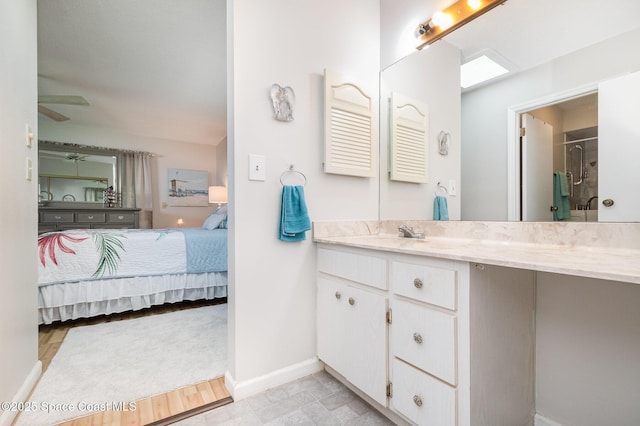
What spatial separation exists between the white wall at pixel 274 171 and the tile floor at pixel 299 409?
99 millimetres

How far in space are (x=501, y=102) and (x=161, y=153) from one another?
18.6 ft

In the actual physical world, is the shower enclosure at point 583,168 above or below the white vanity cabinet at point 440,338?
above

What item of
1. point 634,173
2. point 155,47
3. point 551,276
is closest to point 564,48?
point 634,173

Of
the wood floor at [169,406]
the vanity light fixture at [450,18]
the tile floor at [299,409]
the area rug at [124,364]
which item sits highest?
the vanity light fixture at [450,18]

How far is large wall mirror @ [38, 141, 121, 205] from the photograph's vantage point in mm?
4516

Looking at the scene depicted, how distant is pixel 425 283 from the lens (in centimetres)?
103

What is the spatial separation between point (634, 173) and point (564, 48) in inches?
22.1

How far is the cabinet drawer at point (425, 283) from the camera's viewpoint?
3.11 feet

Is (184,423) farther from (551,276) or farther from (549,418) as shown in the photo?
(551,276)

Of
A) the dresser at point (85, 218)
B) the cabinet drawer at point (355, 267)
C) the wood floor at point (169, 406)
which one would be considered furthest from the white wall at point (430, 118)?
the dresser at point (85, 218)

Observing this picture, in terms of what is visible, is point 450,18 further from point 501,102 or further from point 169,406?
point 169,406

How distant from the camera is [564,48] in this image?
3.72 ft

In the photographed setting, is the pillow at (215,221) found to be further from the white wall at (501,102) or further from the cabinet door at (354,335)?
the white wall at (501,102)

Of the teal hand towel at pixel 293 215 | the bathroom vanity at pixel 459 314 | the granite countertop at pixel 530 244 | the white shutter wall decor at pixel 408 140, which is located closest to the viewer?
the granite countertop at pixel 530 244
